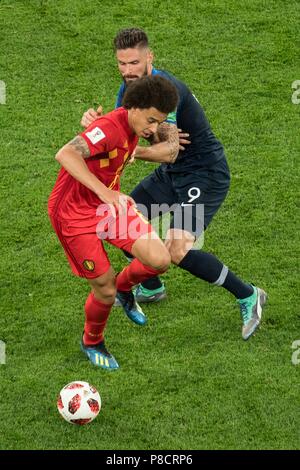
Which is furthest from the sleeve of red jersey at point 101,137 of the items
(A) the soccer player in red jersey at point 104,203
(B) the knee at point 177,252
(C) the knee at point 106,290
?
(B) the knee at point 177,252

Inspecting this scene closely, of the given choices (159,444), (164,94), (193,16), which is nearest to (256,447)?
(159,444)

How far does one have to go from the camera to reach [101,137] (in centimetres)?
793

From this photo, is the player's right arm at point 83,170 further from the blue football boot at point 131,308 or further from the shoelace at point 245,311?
the shoelace at point 245,311

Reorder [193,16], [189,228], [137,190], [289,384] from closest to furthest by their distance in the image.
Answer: [289,384]
[189,228]
[137,190]
[193,16]

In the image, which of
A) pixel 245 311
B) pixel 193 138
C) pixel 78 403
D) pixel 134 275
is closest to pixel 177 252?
pixel 134 275

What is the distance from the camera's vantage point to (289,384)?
26.8 ft

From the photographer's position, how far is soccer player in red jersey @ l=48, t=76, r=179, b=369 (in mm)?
7828

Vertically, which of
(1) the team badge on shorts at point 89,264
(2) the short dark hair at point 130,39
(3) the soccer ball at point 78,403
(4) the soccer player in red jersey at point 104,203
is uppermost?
(2) the short dark hair at point 130,39

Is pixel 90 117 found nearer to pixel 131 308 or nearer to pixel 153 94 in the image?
pixel 153 94

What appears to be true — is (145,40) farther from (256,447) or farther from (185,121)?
(256,447)

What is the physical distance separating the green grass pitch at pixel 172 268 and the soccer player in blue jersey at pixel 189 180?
37 cm

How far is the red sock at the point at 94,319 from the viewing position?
8.39 metres

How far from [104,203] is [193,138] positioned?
107 centimetres

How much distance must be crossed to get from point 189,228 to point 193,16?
555cm
